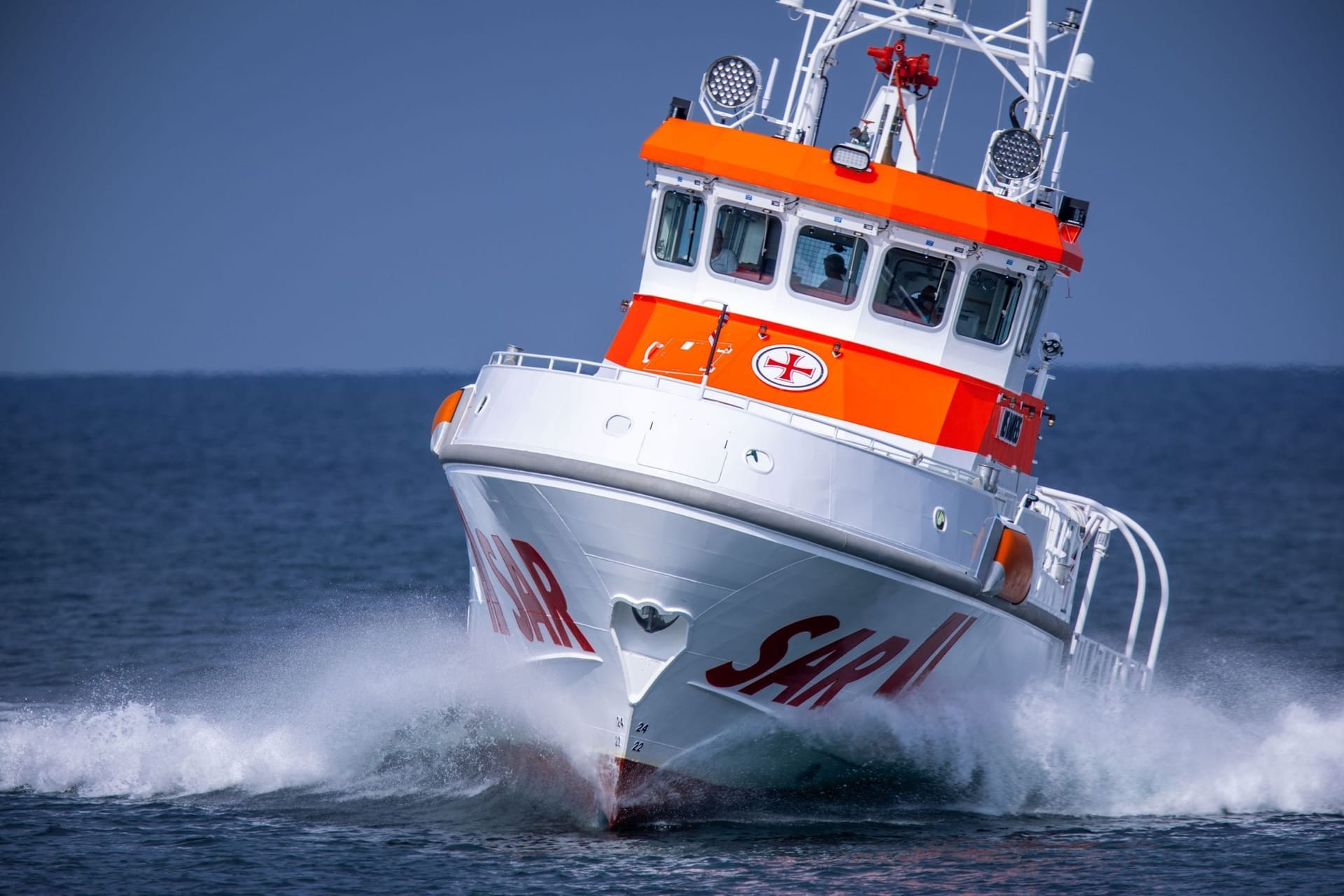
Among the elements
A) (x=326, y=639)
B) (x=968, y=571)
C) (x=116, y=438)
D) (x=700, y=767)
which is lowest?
(x=116, y=438)

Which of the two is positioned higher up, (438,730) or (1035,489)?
(1035,489)

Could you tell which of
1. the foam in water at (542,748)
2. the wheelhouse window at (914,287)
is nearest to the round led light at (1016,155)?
the wheelhouse window at (914,287)

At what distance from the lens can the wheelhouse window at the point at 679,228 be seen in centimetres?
1359

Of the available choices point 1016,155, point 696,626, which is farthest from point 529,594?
point 1016,155

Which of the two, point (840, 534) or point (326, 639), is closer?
point (840, 534)

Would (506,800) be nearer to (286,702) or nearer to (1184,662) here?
(286,702)

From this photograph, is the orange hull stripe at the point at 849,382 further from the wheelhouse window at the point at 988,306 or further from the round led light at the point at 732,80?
the round led light at the point at 732,80

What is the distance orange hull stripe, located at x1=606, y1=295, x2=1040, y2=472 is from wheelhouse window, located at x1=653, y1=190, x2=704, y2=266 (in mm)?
488

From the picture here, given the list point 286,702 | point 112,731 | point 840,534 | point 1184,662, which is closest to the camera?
point 840,534

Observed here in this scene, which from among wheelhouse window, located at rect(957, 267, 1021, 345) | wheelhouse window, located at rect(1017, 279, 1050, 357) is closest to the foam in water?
wheelhouse window, located at rect(1017, 279, 1050, 357)

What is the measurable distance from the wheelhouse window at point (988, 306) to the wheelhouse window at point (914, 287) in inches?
7.3

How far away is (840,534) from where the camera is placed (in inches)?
437

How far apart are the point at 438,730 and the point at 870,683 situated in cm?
428

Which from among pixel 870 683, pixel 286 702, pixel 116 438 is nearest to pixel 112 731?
pixel 286 702
